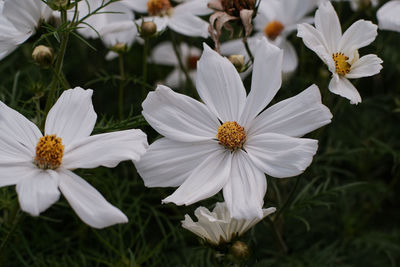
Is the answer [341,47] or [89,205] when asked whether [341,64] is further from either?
[89,205]

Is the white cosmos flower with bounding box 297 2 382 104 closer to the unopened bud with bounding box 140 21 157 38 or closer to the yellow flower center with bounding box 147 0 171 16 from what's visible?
the unopened bud with bounding box 140 21 157 38

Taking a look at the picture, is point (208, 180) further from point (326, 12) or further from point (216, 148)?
point (326, 12)

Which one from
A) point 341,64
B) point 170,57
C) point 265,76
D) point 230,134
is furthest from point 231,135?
point 170,57

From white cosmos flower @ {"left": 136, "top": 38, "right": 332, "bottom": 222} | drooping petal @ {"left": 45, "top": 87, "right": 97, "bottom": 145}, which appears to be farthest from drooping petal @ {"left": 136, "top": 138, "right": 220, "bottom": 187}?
drooping petal @ {"left": 45, "top": 87, "right": 97, "bottom": 145}

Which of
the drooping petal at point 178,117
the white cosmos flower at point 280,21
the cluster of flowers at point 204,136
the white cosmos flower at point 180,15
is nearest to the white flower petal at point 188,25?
the white cosmos flower at point 180,15

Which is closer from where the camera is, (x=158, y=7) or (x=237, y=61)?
(x=237, y=61)

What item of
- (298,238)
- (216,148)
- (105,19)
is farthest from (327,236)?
(105,19)
